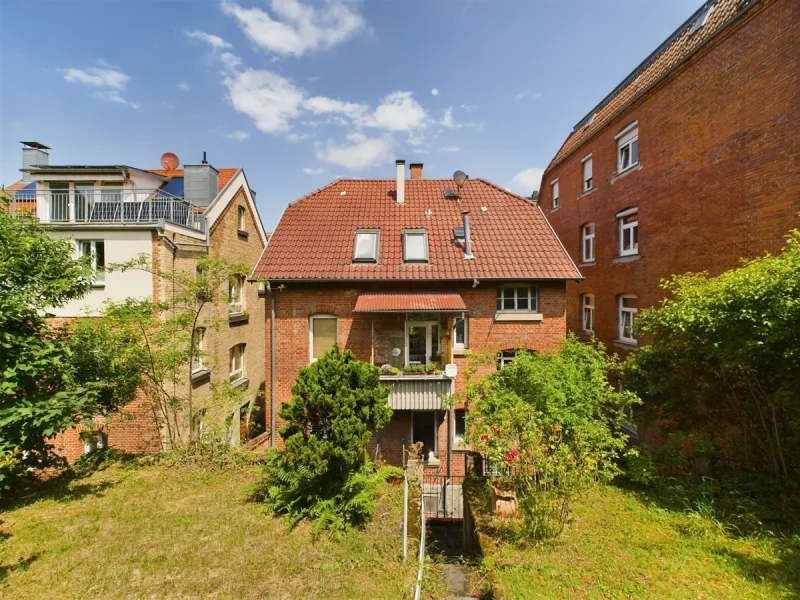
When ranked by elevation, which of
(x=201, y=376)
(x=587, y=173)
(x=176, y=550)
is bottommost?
(x=176, y=550)

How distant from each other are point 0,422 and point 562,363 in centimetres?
999

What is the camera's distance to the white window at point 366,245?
38.7ft

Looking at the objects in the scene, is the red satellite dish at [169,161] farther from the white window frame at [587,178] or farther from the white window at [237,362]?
the white window frame at [587,178]

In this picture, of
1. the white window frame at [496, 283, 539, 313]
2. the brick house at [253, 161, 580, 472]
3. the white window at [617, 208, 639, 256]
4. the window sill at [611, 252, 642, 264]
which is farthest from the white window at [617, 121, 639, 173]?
the white window frame at [496, 283, 539, 313]

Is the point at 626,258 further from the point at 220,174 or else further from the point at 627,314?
the point at 220,174

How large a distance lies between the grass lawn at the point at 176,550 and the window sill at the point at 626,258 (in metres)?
12.1

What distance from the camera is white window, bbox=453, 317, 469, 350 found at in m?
11.4

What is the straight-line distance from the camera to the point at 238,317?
15.6m

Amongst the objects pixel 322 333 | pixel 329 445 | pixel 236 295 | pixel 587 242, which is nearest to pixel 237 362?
pixel 236 295

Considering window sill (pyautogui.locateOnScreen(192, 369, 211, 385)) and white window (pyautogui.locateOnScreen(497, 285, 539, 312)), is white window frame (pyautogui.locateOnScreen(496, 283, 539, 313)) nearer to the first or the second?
white window (pyautogui.locateOnScreen(497, 285, 539, 312))

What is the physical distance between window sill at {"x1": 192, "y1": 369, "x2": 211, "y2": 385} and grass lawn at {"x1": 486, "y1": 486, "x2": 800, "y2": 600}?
11.1 m

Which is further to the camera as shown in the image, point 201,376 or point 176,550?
point 201,376

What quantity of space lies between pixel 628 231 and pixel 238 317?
1682 cm

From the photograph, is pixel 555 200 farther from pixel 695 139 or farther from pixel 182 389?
pixel 182 389
